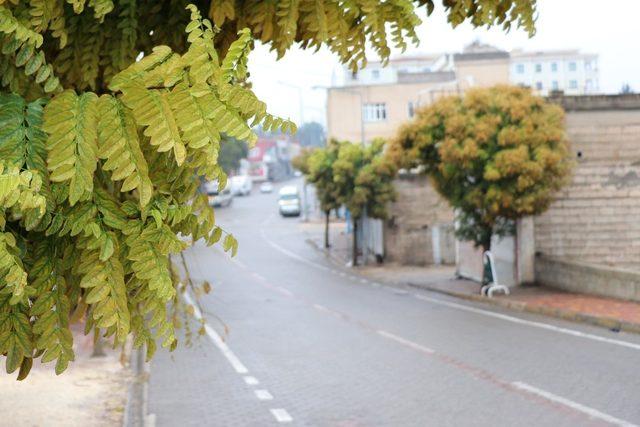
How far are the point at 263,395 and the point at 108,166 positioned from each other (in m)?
10.4

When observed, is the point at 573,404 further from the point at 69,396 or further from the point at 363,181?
the point at 363,181

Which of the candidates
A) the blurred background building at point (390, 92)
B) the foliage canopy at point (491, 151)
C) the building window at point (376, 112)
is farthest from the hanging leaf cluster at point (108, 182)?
the building window at point (376, 112)

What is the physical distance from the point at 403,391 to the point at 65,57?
9386mm

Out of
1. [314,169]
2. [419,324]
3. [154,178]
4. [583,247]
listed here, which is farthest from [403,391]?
[314,169]

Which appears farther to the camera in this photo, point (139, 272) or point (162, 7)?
point (162, 7)

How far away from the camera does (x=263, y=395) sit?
1368 cm

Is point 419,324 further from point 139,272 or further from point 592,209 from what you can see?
point 139,272

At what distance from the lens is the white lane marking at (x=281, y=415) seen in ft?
39.2

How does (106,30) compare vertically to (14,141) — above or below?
above

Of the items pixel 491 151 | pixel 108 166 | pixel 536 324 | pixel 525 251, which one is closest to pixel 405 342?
pixel 536 324

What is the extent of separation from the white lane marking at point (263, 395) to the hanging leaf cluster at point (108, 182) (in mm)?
9287

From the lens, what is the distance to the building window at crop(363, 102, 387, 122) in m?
73.3

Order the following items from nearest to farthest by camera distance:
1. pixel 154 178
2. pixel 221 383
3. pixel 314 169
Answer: pixel 154 178 < pixel 221 383 < pixel 314 169

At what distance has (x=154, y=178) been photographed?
4160 millimetres
